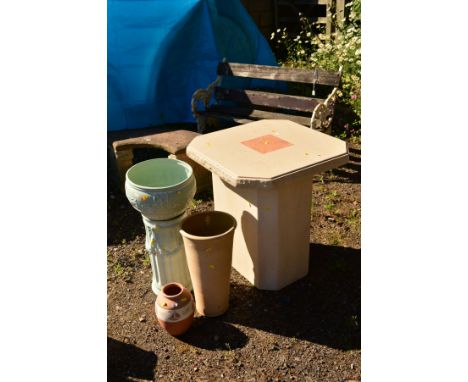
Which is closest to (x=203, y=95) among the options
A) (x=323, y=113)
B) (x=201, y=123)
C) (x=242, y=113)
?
(x=201, y=123)

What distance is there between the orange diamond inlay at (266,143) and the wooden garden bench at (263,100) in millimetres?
1402

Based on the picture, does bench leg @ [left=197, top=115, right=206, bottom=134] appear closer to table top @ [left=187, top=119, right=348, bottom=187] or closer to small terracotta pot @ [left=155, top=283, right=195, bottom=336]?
table top @ [left=187, top=119, right=348, bottom=187]

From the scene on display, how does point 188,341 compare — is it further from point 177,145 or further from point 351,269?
point 177,145

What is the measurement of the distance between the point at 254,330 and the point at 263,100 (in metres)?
2.86

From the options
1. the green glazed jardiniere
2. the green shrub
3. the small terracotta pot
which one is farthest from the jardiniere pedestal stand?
the green shrub

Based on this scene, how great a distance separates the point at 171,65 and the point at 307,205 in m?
3.02

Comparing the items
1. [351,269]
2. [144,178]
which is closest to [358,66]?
[351,269]

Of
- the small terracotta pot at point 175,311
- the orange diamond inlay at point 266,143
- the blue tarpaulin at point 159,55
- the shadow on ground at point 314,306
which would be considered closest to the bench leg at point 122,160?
the blue tarpaulin at point 159,55

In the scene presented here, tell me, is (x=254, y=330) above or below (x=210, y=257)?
below

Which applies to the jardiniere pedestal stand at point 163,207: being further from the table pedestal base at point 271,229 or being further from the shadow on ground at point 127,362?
the shadow on ground at point 127,362

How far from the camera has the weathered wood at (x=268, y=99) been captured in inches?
188

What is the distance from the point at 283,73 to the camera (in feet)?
16.1

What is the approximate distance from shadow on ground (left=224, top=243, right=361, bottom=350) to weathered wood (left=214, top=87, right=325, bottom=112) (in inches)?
73.3

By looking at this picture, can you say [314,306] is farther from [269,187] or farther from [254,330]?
[269,187]
